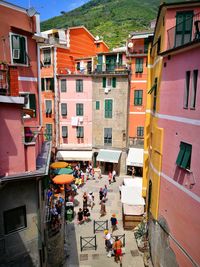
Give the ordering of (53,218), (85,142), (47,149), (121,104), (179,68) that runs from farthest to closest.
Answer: (85,142) → (121,104) → (53,218) → (47,149) → (179,68)

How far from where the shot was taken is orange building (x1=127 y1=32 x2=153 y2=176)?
26.6 metres

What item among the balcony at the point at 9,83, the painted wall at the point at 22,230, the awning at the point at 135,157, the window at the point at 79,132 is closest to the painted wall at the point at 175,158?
the painted wall at the point at 22,230

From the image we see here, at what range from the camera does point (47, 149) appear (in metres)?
14.1

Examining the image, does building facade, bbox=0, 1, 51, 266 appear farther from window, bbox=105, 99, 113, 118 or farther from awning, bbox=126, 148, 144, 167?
window, bbox=105, 99, 113, 118

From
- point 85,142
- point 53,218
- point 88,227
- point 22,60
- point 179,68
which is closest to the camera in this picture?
point 179,68

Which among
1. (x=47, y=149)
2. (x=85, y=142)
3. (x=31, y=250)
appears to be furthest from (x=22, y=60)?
(x=85, y=142)

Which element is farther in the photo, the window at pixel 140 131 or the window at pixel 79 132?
the window at pixel 79 132

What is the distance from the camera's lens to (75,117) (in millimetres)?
30312

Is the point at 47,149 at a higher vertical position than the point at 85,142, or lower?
higher

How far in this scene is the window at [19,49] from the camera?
1274cm

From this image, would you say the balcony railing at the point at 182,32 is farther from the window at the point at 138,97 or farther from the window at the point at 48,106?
the window at the point at 48,106

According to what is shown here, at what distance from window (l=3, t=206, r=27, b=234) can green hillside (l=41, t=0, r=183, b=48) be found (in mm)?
55122

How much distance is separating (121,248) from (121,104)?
56.9 ft

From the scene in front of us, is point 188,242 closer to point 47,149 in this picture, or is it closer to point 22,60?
point 47,149
